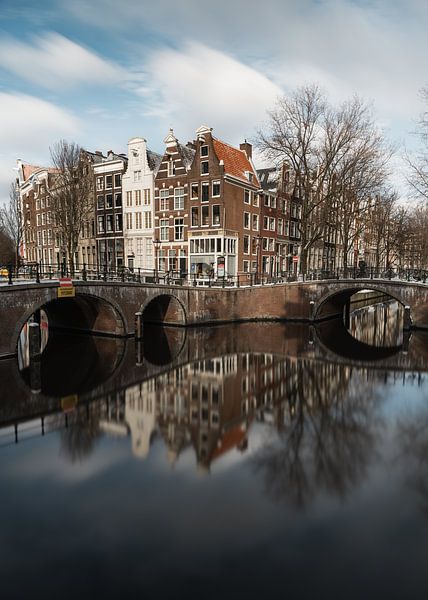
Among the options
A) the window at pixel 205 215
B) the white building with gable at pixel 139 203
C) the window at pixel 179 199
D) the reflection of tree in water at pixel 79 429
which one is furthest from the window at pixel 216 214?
the reflection of tree in water at pixel 79 429

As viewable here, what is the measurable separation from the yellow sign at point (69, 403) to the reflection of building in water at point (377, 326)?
67.0ft

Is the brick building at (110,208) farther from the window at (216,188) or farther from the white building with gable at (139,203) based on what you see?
the window at (216,188)

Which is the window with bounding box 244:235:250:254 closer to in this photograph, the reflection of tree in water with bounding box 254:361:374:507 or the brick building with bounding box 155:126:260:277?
the brick building with bounding box 155:126:260:277

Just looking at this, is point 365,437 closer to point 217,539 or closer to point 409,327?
point 217,539

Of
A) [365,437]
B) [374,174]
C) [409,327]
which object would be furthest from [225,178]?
[365,437]

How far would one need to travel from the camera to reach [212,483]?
9664 millimetres

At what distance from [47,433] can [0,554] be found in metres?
5.74

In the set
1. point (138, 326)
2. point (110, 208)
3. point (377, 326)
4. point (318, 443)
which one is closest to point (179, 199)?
point (110, 208)

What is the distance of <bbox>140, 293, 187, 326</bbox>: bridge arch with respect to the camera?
105 feet

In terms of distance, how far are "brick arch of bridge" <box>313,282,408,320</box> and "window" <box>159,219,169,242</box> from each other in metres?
17.5

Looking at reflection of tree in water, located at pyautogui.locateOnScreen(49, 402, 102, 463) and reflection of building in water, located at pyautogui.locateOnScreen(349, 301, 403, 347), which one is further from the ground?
reflection of building in water, located at pyautogui.locateOnScreen(349, 301, 403, 347)

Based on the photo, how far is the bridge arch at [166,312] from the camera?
32.1m

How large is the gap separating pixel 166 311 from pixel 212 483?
79.8 ft

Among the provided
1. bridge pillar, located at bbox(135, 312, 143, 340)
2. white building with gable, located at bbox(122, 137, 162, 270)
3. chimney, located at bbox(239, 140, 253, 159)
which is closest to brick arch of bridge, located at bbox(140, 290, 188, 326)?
bridge pillar, located at bbox(135, 312, 143, 340)
